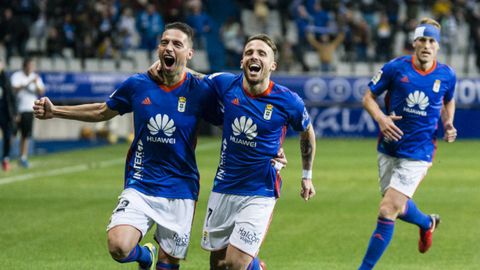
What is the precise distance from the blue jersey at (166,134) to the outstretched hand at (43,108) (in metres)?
0.63

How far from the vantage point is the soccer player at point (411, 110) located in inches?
422

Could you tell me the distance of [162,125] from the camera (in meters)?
8.46

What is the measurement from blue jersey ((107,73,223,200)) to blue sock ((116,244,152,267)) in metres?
0.51

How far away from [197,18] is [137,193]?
82.0ft

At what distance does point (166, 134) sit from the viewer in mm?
8461

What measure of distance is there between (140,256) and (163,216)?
17.9 inches

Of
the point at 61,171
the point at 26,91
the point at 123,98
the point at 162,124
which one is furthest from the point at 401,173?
the point at 26,91

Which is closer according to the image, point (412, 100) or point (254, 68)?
point (254, 68)

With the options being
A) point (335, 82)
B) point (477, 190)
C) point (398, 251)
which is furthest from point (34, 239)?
point (335, 82)

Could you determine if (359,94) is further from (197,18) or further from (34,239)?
(34,239)

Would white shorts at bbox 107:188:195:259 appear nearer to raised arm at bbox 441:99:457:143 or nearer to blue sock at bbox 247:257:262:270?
blue sock at bbox 247:257:262:270

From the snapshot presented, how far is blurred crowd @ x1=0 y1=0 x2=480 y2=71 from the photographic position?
110ft

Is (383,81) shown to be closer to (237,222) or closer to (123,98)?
(237,222)

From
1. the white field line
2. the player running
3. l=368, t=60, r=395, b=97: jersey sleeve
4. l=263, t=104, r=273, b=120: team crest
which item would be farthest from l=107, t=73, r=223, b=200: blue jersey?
the white field line
